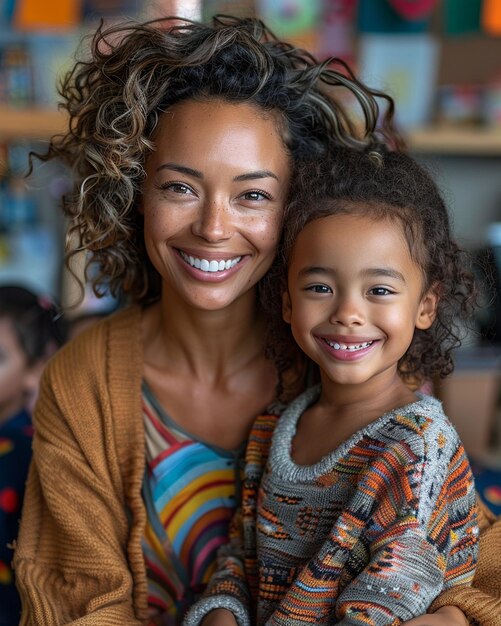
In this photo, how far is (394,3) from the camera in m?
2.81

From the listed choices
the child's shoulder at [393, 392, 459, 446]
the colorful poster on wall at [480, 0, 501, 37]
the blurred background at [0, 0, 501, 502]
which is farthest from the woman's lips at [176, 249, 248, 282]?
the colorful poster on wall at [480, 0, 501, 37]

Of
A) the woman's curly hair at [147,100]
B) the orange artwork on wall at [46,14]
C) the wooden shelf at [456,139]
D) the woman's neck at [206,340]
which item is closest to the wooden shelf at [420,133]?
the wooden shelf at [456,139]

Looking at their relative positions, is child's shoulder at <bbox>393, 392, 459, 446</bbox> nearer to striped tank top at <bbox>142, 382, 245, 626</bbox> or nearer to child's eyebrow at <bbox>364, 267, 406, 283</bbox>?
child's eyebrow at <bbox>364, 267, 406, 283</bbox>

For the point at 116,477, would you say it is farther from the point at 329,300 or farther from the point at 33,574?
the point at 329,300

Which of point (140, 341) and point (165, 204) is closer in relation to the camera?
point (165, 204)

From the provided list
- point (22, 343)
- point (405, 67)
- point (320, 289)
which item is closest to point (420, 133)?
point (405, 67)

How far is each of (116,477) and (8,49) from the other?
7.69ft

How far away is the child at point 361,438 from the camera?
1.03 meters

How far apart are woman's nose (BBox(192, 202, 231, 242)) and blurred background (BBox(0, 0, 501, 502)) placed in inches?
61.9

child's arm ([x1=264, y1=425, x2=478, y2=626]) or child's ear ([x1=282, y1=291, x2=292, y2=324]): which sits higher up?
child's ear ([x1=282, y1=291, x2=292, y2=324])

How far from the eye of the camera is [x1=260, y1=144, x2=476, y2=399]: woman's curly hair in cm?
116

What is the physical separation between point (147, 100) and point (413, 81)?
1971 millimetres

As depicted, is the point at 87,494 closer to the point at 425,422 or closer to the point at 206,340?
the point at 206,340

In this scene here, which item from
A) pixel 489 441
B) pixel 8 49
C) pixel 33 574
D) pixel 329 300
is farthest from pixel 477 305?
pixel 8 49
